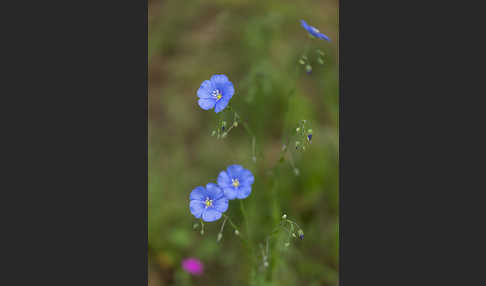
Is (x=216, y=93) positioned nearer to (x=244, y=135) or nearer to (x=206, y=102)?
(x=206, y=102)

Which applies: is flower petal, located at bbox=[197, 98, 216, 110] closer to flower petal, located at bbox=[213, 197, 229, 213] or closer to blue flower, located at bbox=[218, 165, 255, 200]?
blue flower, located at bbox=[218, 165, 255, 200]

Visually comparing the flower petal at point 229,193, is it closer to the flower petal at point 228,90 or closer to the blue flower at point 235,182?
the blue flower at point 235,182

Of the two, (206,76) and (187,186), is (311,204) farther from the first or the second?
(206,76)

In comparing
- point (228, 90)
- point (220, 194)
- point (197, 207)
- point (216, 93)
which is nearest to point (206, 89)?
point (216, 93)

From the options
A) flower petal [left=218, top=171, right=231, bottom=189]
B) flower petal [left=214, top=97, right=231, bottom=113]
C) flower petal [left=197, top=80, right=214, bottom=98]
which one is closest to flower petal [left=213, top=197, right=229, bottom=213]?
flower petal [left=218, top=171, right=231, bottom=189]

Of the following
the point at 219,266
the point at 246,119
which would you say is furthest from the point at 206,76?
the point at 219,266

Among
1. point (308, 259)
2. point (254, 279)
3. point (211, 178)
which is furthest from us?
point (211, 178)

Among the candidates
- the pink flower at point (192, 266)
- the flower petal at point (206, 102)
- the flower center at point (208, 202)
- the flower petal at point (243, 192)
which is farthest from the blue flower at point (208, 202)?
the pink flower at point (192, 266)
